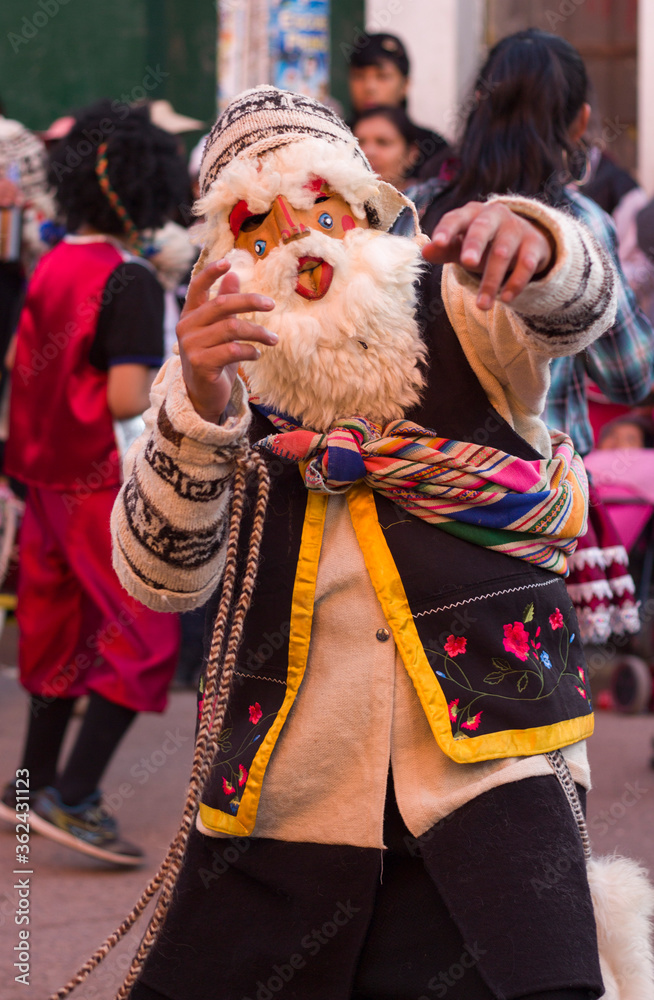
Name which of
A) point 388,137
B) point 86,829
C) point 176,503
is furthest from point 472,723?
point 388,137

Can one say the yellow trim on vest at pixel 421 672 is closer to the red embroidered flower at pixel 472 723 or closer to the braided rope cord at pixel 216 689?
the red embroidered flower at pixel 472 723

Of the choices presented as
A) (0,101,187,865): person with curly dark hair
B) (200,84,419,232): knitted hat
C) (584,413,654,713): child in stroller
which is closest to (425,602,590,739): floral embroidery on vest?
(200,84,419,232): knitted hat

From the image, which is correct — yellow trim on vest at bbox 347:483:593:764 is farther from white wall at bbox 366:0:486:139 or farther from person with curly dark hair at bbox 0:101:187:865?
white wall at bbox 366:0:486:139

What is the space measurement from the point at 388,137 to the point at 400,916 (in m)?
3.80

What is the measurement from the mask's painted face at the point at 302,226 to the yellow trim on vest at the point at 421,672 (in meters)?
0.31

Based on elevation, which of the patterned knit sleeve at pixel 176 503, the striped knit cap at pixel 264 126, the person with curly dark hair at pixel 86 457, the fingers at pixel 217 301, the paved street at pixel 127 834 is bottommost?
the paved street at pixel 127 834

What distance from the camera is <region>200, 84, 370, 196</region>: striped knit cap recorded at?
1906mm

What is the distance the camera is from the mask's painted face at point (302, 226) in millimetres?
1797

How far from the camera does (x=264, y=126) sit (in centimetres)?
192

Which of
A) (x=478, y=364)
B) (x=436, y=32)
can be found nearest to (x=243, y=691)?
(x=478, y=364)

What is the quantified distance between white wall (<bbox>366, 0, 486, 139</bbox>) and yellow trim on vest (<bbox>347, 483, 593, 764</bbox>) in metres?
5.84

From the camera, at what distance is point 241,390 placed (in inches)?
66.9

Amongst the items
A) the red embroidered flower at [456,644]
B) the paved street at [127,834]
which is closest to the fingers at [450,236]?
the red embroidered flower at [456,644]

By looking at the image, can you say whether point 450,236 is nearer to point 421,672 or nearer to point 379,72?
point 421,672
